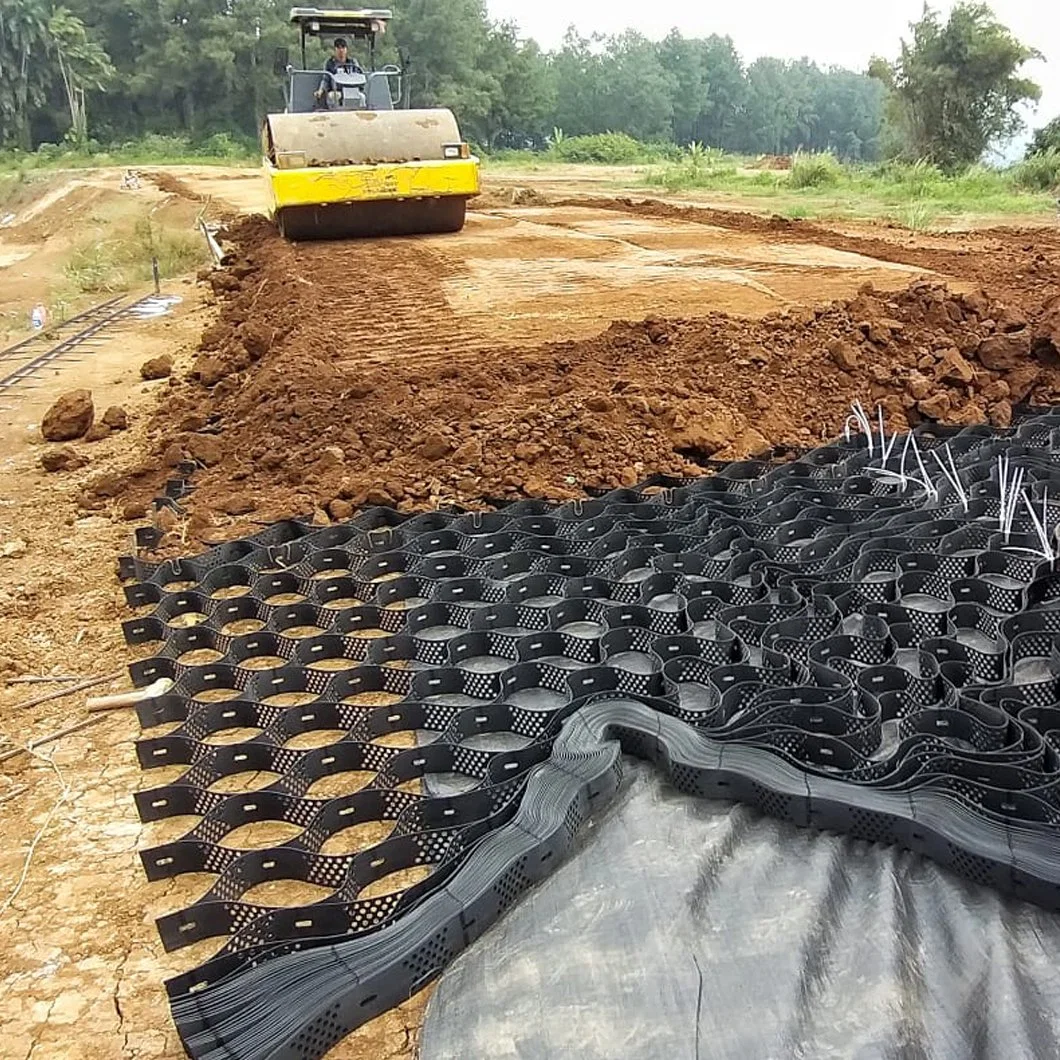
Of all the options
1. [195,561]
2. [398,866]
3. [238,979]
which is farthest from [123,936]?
[195,561]

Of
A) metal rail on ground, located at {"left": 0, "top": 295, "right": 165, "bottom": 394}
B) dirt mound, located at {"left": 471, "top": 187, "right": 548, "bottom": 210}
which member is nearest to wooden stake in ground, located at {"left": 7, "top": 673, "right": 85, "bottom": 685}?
metal rail on ground, located at {"left": 0, "top": 295, "right": 165, "bottom": 394}

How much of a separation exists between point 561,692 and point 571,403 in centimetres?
255

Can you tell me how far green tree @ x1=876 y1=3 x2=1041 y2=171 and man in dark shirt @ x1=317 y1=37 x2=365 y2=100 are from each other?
17.2 meters

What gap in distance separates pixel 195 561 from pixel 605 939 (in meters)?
2.97

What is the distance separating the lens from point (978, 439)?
18.0 feet

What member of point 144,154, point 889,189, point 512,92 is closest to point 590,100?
point 512,92

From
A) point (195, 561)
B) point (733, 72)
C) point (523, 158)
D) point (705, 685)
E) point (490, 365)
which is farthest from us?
point (733, 72)

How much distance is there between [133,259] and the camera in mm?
16016

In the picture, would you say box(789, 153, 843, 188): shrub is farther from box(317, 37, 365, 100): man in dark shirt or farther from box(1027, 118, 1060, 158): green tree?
box(317, 37, 365, 100): man in dark shirt

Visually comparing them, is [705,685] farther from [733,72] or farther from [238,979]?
[733,72]

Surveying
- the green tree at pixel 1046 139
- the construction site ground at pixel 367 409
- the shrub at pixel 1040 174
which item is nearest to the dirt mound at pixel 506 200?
the construction site ground at pixel 367 409

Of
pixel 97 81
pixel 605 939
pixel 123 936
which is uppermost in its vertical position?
pixel 97 81

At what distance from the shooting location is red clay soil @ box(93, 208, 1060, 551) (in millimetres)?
5238

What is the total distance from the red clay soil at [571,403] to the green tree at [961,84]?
67.7ft
